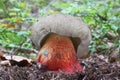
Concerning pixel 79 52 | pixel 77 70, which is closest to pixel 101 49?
pixel 79 52

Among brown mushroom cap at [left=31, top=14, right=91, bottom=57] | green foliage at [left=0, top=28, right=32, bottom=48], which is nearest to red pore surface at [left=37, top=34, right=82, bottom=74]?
brown mushroom cap at [left=31, top=14, right=91, bottom=57]

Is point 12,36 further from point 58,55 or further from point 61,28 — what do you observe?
point 61,28

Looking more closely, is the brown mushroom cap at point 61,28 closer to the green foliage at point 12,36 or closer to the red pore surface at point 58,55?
the red pore surface at point 58,55

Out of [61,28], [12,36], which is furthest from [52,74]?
[12,36]

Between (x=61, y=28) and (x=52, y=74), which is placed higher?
(x=61, y=28)

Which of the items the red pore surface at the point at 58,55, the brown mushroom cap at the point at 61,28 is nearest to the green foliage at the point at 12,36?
the brown mushroom cap at the point at 61,28

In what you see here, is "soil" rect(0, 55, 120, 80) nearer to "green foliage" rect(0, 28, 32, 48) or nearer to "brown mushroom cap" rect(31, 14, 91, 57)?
"brown mushroom cap" rect(31, 14, 91, 57)

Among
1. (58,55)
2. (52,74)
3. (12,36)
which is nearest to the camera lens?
(52,74)
